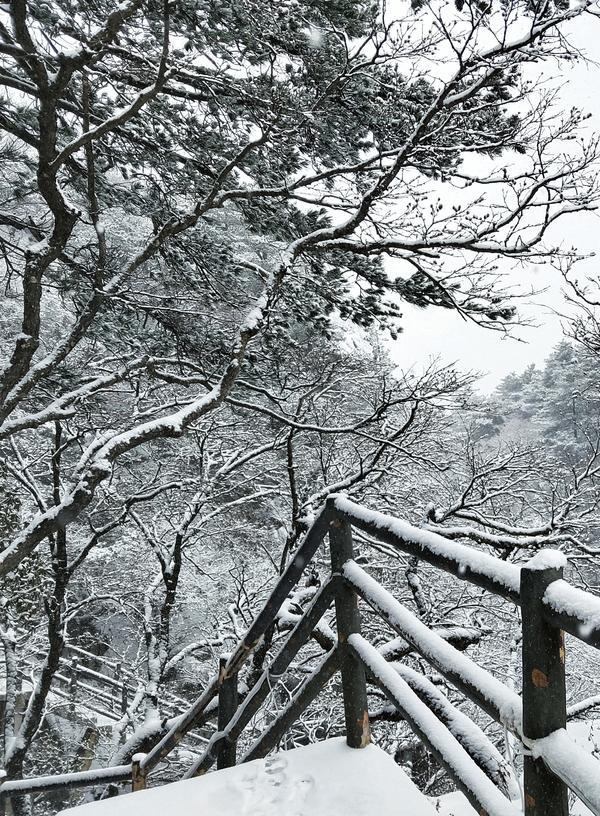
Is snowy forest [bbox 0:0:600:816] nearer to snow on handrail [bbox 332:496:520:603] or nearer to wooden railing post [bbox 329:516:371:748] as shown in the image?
wooden railing post [bbox 329:516:371:748]

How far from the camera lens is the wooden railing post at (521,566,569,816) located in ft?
3.48

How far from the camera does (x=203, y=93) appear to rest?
570cm

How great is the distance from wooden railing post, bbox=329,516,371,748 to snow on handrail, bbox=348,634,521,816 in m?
0.25

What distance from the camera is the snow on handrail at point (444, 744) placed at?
131cm

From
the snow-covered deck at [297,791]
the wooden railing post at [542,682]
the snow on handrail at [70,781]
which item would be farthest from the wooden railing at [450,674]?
the snow on handrail at [70,781]

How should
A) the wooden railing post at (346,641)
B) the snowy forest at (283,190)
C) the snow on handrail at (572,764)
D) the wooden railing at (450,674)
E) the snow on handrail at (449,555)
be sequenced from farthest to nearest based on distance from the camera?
the snowy forest at (283,190) → the wooden railing post at (346,641) → the snow on handrail at (449,555) → the wooden railing at (450,674) → the snow on handrail at (572,764)

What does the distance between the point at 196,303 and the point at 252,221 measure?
1394 millimetres

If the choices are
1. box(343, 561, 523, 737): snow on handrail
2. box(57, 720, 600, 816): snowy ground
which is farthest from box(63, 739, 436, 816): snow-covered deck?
box(343, 561, 523, 737): snow on handrail

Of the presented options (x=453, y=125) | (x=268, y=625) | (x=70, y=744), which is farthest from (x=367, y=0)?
(x=70, y=744)

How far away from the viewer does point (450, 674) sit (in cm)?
144

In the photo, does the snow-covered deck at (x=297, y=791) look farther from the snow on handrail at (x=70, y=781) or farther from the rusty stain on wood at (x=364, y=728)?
the snow on handrail at (x=70, y=781)

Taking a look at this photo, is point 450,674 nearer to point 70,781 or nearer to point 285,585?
point 285,585

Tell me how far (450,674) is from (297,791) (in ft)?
4.23

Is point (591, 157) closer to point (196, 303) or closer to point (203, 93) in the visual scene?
point (203, 93)
